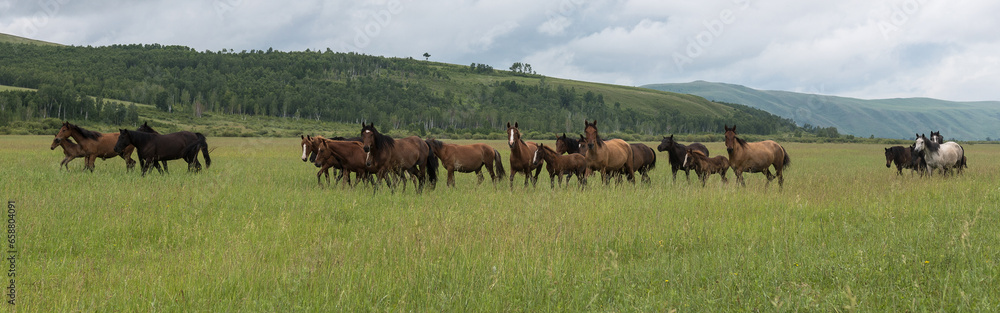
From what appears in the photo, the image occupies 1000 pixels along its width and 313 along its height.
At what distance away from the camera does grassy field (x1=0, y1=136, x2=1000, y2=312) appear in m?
4.88

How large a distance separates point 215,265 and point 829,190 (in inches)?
543

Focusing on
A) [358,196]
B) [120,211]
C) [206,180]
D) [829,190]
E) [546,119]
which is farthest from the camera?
[546,119]

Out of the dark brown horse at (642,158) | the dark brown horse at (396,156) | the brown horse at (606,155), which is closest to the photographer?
the dark brown horse at (396,156)

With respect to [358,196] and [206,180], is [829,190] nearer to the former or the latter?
[358,196]

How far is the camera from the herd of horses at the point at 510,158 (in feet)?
45.5

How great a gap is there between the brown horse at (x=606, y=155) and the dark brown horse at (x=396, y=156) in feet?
14.9

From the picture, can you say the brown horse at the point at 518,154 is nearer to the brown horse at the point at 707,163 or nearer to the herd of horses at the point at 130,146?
the brown horse at the point at 707,163

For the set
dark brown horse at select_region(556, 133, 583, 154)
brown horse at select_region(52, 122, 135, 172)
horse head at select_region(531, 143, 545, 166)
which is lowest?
brown horse at select_region(52, 122, 135, 172)

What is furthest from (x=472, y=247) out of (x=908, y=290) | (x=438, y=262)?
(x=908, y=290)

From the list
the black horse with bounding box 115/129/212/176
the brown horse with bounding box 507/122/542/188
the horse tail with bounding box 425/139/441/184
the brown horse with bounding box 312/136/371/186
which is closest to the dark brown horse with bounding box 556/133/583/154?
the brown horse with bounding box 507/122/542/188

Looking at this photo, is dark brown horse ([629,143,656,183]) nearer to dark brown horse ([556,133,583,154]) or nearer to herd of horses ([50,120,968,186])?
herd of horses ([50,120,968,186])

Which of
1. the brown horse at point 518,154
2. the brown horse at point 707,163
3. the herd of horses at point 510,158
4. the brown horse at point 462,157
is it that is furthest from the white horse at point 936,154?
the brown horse at point 462,157

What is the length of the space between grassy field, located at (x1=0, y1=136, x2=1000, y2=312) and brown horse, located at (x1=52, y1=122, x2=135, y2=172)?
6882mm

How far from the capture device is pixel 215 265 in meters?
5.84
